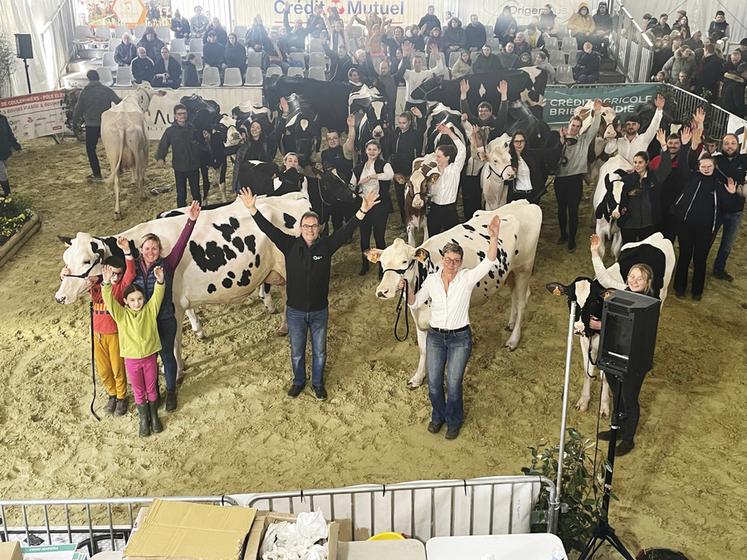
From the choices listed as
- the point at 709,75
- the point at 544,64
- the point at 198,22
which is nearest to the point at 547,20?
the point at 544,64

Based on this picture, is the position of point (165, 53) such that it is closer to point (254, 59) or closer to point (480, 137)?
point (254, 59)

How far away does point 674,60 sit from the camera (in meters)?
15.3

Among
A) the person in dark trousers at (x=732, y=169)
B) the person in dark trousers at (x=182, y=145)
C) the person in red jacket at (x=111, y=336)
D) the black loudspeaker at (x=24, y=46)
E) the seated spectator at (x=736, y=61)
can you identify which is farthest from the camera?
the black loudspeaker at (x=24, y=46)

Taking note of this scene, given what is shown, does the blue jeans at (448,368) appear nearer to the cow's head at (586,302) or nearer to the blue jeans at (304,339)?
the cow's head at (586,302)

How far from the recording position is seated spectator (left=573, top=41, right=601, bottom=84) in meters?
17.2

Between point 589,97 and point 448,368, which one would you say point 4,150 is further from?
point 589,97

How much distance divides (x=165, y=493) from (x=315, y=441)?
50.9 inches

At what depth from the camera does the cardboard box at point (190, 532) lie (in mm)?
3676

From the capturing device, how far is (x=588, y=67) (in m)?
17.2

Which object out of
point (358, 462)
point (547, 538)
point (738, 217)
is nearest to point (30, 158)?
point (358, 462)

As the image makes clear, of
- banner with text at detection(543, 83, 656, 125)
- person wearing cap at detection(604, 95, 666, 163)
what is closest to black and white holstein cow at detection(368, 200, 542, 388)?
person wearing cap at detection(604, 95, 666, 163)

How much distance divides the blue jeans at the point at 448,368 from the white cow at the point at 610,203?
2.89 m

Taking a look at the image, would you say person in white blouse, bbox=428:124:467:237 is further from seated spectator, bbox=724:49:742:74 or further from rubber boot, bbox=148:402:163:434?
seated spectator, bbox=724:49:742:74

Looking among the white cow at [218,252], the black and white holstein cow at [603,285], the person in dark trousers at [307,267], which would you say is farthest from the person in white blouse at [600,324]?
the white cow at [218,252]
